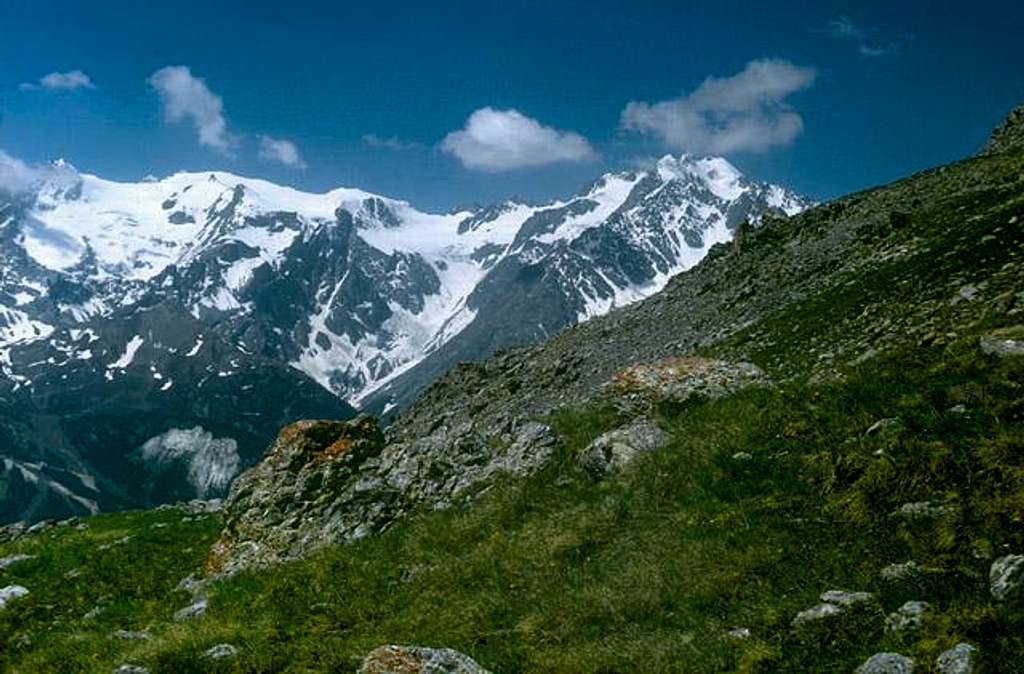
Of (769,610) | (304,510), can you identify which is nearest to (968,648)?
(769,610)

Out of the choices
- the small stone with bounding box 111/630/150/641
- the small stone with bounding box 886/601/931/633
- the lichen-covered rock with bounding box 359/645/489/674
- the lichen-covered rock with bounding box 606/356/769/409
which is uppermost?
the lichen-covered rock with bounding box 606/356/769/409

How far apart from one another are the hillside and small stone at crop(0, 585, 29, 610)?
0.15m

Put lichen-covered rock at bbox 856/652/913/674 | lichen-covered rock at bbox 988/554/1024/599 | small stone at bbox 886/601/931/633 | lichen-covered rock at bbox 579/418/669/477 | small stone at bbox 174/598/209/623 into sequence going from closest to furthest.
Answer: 1. lichen-covered rock at bbox 856/652/913/674
2. lichen-covered rock at bbox 988/554/1024/599
3. small stone at bbox 886/601/931/633
4. small stone at bbox 174/598/209/623
5. lichen-covered rock at bbox 579/418/669/477

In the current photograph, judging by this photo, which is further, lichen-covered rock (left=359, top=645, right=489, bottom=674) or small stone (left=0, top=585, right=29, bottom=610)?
small stone (left=0, top=585, right=29, bottom=610)

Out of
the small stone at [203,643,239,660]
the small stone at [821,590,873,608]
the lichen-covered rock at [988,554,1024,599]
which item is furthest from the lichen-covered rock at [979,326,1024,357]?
the small stone at [203,643,239,660]

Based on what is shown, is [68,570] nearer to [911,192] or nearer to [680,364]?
[680,364]

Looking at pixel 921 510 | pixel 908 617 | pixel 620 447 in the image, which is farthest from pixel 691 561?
pixel 620 447

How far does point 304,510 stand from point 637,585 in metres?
12.7

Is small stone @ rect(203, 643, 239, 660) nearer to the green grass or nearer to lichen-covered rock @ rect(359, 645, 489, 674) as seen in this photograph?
the green grass

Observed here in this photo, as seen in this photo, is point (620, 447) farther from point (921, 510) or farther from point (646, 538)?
point (921, 510)

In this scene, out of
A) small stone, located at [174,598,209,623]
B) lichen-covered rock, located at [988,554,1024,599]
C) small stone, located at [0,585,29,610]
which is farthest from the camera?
small stone, located at [0,585,29,610]

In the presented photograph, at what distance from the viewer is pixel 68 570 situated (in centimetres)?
2600

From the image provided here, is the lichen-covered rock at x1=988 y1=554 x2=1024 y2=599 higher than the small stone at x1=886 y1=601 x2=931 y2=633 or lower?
higher

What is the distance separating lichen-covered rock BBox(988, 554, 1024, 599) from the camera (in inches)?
412
